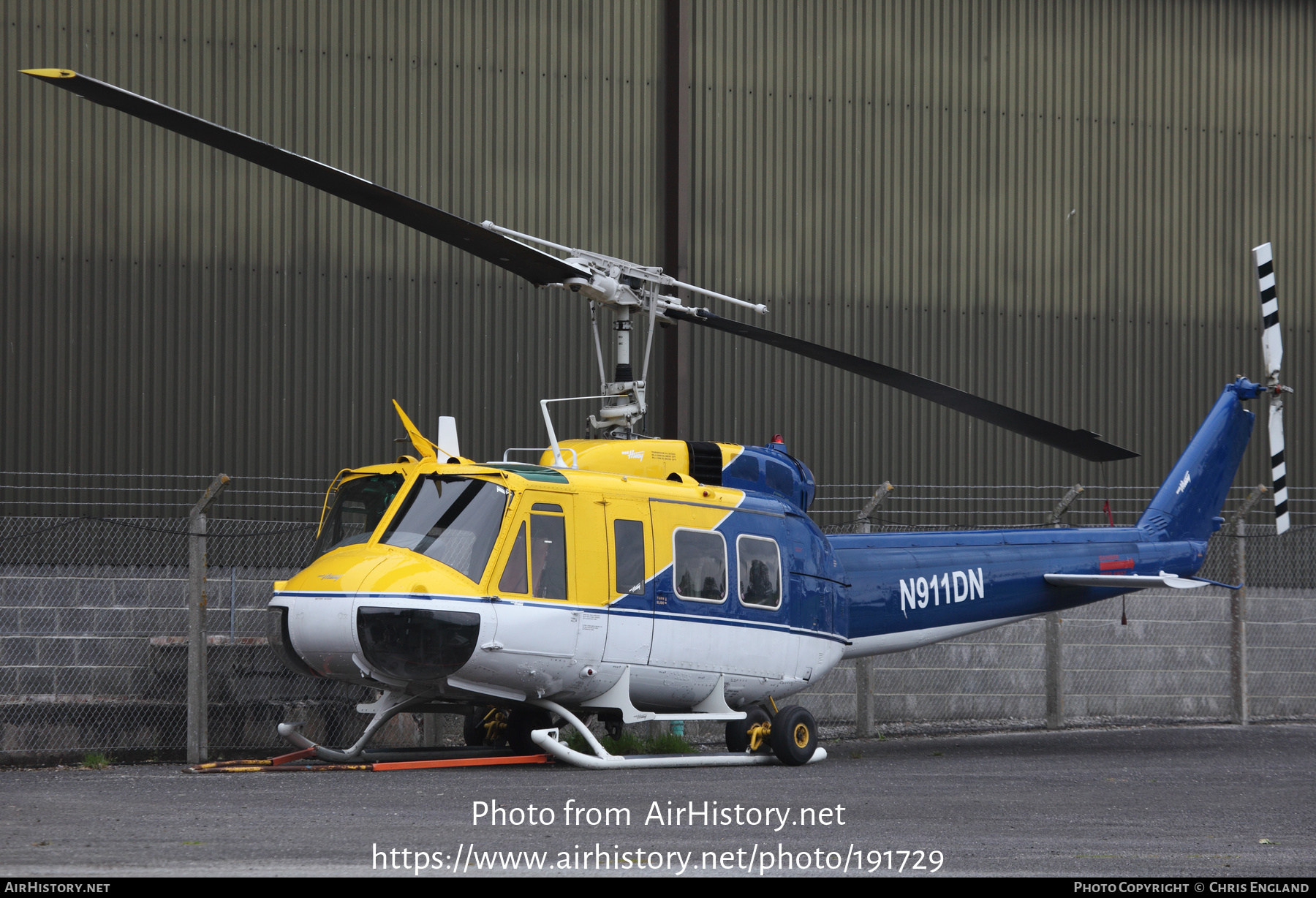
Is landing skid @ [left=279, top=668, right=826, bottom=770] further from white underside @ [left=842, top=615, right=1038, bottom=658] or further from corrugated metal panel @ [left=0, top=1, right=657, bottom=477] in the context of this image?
corrugated metal panel @ [left=0, top=1, right=657, bottom=477]

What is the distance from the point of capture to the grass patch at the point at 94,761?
431 inches

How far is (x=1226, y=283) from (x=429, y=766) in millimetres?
13533

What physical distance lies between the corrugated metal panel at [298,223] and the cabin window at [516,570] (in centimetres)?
606

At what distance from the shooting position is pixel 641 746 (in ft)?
40.6

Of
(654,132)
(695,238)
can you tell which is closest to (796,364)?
(695,238)

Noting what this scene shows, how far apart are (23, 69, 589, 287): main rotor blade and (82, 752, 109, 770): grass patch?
4.93 metres

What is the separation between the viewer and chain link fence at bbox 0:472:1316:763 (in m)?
11.6

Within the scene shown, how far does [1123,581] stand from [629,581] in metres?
5.01

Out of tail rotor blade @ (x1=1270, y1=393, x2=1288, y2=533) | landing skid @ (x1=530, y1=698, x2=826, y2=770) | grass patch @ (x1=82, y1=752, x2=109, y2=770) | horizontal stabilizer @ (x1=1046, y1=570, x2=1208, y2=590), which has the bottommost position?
grass patch @ (x1=82, y1=752, x2=109, y2=770)

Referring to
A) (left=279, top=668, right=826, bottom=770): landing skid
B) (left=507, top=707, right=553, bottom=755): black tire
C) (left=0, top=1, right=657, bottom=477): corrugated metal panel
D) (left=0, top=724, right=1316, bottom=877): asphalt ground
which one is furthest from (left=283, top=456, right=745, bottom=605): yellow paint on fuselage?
(left=0, top=1, right=657, bottom=477): corrugated metal panel

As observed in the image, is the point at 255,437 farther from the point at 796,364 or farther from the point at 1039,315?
the point at 1039,315

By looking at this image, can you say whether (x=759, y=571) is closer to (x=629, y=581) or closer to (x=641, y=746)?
(x=629, y=581)

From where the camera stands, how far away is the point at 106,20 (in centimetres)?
1492

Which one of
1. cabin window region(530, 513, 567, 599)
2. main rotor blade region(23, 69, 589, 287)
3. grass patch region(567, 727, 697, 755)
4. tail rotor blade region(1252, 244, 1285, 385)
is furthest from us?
tail rotor blade region(1252, 244, 1285, 385)
